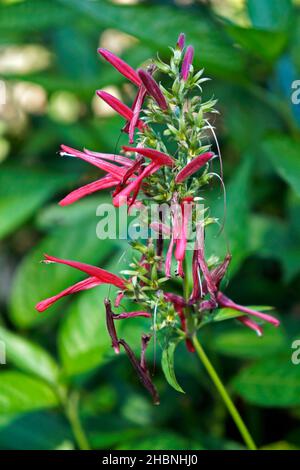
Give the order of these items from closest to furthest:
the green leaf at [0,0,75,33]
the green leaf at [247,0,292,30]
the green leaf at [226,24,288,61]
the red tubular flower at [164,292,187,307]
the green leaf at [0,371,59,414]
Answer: the red tubular flower at [164,292,187,307] < the green leaf at [0,371,59,414] < the green leaf at [226,24,288,61] < the green leaf at [247,0,292,30] < the green leaf at [0,0,75,33]

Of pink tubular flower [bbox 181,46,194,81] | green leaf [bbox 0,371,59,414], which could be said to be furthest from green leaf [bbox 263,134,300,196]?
green leaf [bbox 0,371,59,414]

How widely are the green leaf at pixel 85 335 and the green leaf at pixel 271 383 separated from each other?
0.74ft

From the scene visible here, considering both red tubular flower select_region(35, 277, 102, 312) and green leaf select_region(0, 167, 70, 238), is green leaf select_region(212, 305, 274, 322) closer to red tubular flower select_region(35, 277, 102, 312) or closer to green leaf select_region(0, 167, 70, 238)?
red tubular flower select_region(35, 277, 102, 312)

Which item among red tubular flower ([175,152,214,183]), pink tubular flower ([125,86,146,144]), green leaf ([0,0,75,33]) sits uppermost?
green leaf ([0,0,75,33])

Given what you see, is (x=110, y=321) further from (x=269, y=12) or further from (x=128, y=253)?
(x=269, y=12)

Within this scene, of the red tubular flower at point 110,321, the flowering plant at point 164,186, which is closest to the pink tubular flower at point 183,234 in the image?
the flowering plant at point 164,186

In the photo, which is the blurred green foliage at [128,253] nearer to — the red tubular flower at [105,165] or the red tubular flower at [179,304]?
the red tubular flower at [179,304]

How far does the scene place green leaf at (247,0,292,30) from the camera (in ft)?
3.98

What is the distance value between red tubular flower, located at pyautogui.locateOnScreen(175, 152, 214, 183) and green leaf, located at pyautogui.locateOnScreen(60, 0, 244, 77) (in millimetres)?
519

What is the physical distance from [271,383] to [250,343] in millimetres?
190

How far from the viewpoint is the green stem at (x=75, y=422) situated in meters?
0.95

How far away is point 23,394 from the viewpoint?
0.96 metres

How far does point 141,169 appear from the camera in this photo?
652mm
